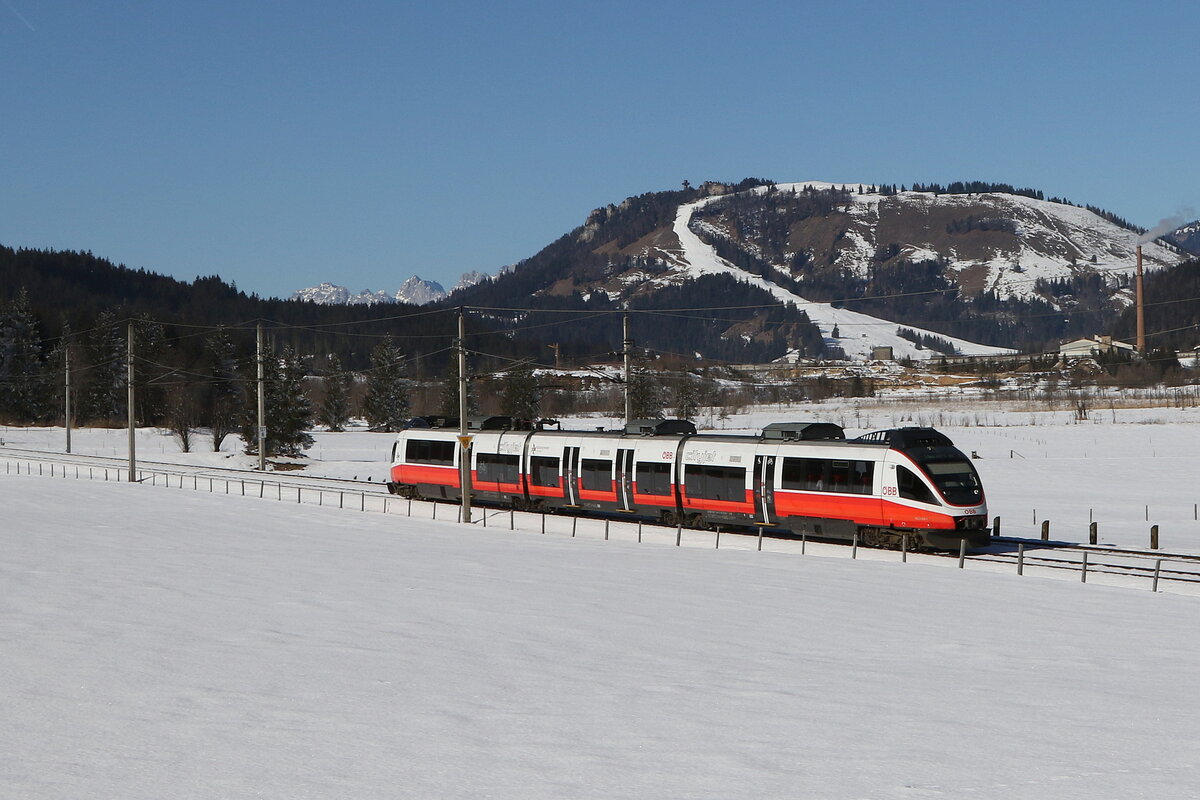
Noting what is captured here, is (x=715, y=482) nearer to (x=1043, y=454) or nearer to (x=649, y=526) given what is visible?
(x=649, y=526)

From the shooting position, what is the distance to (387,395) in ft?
412

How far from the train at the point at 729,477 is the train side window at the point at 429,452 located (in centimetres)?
6

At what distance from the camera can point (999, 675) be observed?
47.6 feet

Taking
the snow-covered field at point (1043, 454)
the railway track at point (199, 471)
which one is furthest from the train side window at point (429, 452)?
the snow-covered field at point (1043, 454)

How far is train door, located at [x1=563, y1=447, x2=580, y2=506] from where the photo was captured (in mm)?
42438

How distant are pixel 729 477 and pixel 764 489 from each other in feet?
5.55

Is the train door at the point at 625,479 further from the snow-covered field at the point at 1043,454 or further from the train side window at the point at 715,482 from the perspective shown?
the snow-covered field at the point at 1043,454

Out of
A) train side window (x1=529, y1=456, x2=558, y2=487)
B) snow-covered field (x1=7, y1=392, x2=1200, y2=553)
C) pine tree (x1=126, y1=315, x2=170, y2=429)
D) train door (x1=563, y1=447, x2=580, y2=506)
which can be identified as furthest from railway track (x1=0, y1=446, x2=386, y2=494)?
pine tree (x1=126, y1=315, x2=170, y2=429)

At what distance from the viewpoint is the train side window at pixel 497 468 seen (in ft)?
148

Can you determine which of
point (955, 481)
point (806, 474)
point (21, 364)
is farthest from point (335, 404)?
point (955, 481)

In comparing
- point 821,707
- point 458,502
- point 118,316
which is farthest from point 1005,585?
point 118,316

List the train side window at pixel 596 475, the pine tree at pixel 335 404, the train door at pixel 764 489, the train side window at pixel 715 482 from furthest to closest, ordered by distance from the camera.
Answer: the pine tree at pixel 335 404
the train side window at pixel 596 475
the train side window at pixel 715 482
the train door at pixel 764 489

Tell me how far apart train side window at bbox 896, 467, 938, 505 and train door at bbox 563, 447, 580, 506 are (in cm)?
1451

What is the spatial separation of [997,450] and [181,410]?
229 feet
